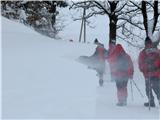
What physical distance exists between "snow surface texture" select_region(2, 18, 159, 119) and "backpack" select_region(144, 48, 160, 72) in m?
1.04

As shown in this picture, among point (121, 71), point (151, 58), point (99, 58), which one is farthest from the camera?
point (99, 58)

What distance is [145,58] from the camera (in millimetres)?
12188

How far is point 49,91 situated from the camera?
32.4 feet

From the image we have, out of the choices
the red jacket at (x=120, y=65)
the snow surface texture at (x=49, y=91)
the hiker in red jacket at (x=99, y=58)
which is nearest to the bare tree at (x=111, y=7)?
the hiker in red jacket at (x=99, y=58)

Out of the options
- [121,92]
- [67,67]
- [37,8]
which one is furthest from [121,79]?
[37,8]

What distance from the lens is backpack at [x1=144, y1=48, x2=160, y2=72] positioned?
1214cm

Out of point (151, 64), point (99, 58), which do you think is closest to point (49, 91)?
point (151, 64)

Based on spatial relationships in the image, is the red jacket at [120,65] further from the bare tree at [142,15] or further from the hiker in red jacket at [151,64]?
the bare tree at [142,15]

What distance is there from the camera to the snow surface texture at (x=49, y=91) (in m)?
8.80

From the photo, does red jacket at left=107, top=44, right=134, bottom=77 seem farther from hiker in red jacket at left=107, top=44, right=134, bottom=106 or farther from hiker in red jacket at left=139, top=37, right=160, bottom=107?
hiker in red jacket at left=139, top=37, right=160, bottom=107

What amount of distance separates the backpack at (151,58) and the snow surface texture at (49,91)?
1.04m

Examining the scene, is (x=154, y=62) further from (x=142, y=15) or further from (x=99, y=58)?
(x=142, y=15)

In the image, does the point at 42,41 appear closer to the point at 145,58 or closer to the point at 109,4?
the point at 145,58

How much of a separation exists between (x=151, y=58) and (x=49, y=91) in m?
3.41
